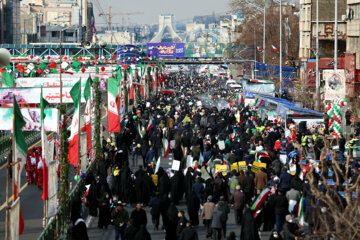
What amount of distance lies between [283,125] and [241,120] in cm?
449

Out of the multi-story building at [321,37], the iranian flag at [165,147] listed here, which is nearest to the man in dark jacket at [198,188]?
the iranian flag at [165,147]

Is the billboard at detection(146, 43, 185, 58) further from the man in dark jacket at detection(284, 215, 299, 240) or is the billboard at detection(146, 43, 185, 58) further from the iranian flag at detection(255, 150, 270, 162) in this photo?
the man in dark jacket at detection(284, 215, 299, 240)

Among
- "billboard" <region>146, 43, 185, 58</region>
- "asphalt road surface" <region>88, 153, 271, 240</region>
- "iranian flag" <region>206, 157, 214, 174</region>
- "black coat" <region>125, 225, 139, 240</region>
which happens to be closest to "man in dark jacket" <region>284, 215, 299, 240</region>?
"black coat" <region>125, 225, 139, 240</region>

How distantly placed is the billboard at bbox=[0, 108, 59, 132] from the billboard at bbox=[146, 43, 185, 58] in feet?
262

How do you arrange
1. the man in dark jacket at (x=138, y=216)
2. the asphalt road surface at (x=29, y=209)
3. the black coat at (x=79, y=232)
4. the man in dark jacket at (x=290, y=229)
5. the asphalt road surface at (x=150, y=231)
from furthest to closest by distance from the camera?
1. the asphalt road surface at (x=29, y=209)
2. the asphalt road surface at (x=150, y=231)
3. the man in dark jacket at (x=138, y=216)
4. the black coat at (x=79, y=232)
5. the man in dark jacket at (x=290, y=229)

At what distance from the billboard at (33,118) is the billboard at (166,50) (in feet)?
262

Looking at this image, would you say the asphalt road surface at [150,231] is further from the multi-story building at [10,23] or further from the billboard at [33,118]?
the multi-story building at [10,23]

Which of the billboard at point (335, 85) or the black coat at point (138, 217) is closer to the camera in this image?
the black coat at point (138, 217)

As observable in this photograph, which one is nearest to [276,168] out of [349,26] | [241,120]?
[241,120]

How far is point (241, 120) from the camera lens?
4059 centimetres

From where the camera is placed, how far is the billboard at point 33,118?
68.5 ft

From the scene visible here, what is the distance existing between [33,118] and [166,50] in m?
82.2

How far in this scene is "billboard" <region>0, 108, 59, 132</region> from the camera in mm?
20875

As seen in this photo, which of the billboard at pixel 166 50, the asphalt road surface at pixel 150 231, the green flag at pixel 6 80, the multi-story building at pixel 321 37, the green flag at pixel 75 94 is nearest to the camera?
the asphalt road surface at pixel 150 231
